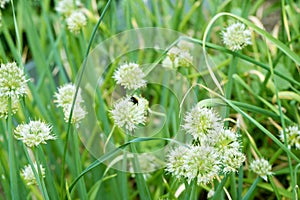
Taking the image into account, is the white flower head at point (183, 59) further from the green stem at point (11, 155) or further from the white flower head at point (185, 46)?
the green stem at point (11, 155)

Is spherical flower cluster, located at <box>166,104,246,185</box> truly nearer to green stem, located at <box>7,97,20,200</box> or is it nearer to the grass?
the grass

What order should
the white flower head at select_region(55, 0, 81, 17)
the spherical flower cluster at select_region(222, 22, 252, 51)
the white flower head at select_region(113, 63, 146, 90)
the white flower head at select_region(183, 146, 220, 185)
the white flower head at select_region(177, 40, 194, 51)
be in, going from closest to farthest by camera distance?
the white flower head at select_region(183, 146, 220, 185) < the white flower head at select_region(113, 63, 146, 90) < the spherical flower cluster at select_region(222, 22, 252, 51) < the white flower head at select_region(177, 40, 194, 51) < the white flower head at select_region(55, 0, 81, 17)

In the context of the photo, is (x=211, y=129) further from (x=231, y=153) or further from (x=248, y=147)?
(x=248, y=147)

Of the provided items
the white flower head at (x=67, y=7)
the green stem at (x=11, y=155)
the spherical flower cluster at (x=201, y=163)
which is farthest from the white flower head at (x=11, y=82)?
the white flower head at (x=67, y=7)

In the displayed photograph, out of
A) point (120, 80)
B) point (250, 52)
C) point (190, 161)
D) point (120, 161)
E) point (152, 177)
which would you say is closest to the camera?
point (190, 161)

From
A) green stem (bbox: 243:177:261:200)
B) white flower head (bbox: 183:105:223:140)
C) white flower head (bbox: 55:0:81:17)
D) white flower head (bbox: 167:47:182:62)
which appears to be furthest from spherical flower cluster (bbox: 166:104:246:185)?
white flower head (bbox: 55:0:81:17)

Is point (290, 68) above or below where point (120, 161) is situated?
above

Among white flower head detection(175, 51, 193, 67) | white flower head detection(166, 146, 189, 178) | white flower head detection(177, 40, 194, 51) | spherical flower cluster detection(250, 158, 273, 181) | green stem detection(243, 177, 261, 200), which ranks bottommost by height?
green stem detection(243, 177, 261, 200)

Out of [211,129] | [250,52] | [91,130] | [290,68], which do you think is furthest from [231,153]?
[250,52]
